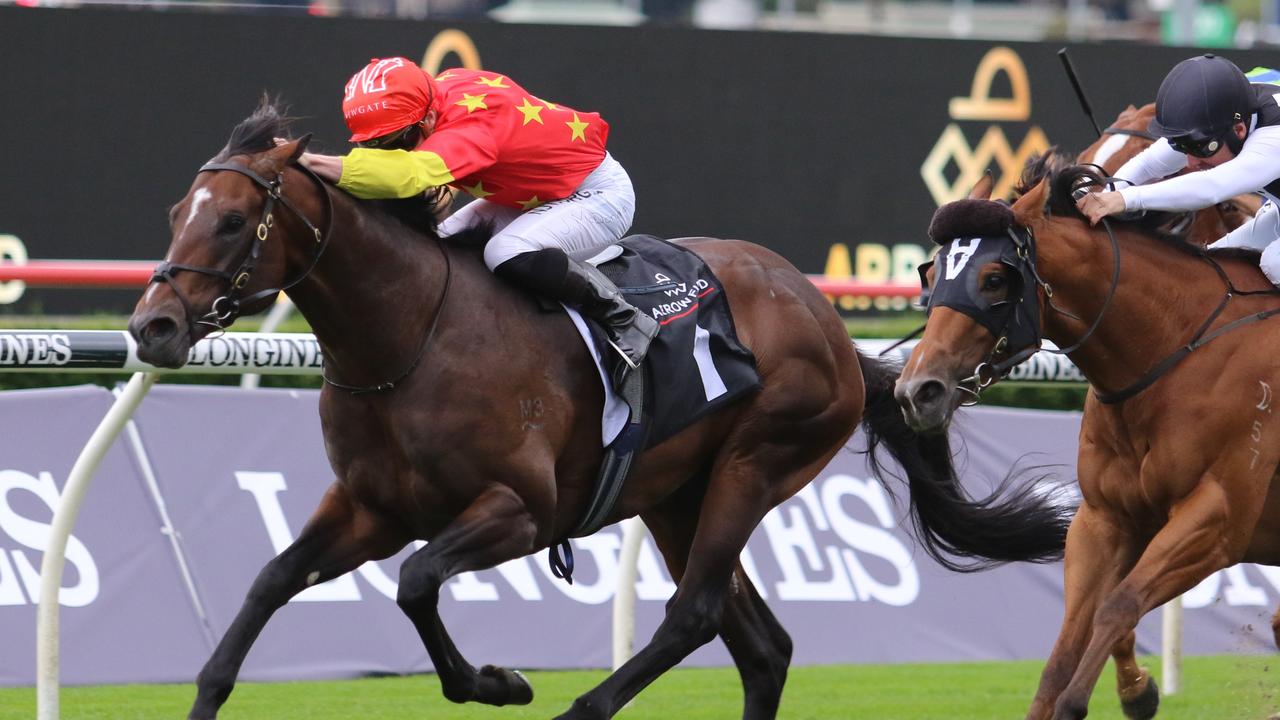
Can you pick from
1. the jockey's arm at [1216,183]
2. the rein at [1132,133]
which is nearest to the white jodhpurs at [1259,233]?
the jockey's arm at [1216,183]

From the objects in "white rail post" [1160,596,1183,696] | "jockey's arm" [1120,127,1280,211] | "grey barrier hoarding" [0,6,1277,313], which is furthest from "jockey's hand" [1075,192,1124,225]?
"grey barrier hoarding" [0,6,1277,313]

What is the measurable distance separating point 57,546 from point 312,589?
4.16ft

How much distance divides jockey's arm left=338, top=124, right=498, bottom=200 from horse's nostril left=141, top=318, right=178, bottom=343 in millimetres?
585

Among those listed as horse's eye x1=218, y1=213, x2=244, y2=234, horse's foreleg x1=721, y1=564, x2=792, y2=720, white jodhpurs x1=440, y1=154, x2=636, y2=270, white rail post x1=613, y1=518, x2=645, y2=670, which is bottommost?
white rail post x1=613, y1=518, x2=645, y2=670

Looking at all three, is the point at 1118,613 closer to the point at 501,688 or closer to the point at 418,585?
the point at 501,688

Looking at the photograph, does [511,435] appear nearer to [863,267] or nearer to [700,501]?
[700,501]

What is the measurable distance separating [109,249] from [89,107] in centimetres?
61

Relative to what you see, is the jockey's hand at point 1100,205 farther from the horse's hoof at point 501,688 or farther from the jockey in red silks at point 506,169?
the horse's hoof at point 501,688

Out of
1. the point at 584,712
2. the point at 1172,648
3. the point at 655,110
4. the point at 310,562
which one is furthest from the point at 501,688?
the point at 655,110

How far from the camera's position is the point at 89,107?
831cm

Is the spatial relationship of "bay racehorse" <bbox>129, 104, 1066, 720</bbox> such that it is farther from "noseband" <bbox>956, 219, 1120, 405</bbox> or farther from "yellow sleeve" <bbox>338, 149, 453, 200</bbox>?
"noseband" <bbox>956, 219, 1120, 405</bbox>

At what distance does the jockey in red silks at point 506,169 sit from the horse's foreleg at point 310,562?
0.71 meters

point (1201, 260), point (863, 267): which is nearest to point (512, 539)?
point (1201, 260)

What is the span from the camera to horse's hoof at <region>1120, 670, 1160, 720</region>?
5.28m
